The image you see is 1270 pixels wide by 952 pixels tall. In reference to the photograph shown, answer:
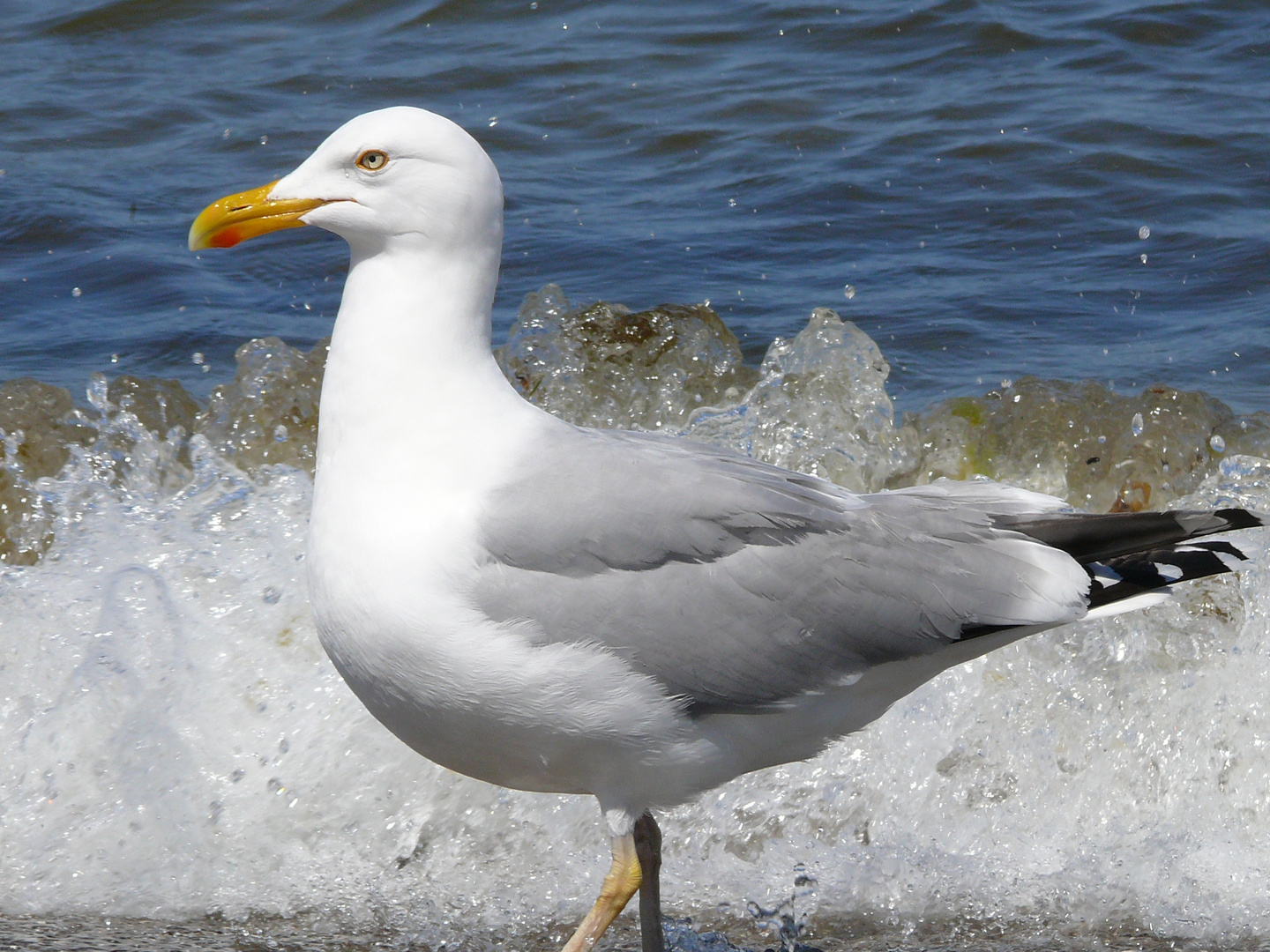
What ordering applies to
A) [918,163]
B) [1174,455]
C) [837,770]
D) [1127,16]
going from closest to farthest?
[837,770] < [1174,455] < [918,163] < [1127,16]

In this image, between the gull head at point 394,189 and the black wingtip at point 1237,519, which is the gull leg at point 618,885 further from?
the black wingtip at point 1237,519

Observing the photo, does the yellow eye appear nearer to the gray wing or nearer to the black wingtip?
the gray wing

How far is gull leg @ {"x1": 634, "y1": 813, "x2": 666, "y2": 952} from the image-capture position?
3.44 meters

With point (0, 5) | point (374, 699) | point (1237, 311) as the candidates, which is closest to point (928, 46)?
point (1237, 311)

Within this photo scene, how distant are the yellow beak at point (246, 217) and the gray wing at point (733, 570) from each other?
0.71m

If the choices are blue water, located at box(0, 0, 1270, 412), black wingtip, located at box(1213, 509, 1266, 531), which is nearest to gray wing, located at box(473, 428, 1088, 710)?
black wingtip, located at box(1213, 509, 1266, 531)

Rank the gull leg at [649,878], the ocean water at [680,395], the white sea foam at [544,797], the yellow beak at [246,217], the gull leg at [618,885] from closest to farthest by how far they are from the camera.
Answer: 1. the yellow beak at [246,217]
2. the gull leg at [618,885]
3. the gull leg at [649,878]
4. the white sea foam at [544,797]
5. the ocean water at [680,395]

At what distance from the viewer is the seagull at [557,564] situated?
295cm

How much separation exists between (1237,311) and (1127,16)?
323 centimetres

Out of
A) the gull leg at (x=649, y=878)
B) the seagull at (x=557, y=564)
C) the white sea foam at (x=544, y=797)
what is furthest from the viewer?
the white sea foam at (x=544, y=797)

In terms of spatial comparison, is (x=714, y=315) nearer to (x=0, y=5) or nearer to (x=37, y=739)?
(x=37, y=739)

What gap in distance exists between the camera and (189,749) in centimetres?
454

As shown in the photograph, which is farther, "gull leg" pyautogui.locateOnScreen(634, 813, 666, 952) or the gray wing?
"gull leg" pyautogui.locateOnScreen(634, 813, 666, 952)

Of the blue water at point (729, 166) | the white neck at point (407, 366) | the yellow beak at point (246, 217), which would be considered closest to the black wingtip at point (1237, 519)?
the white neck at point (407, 366)
